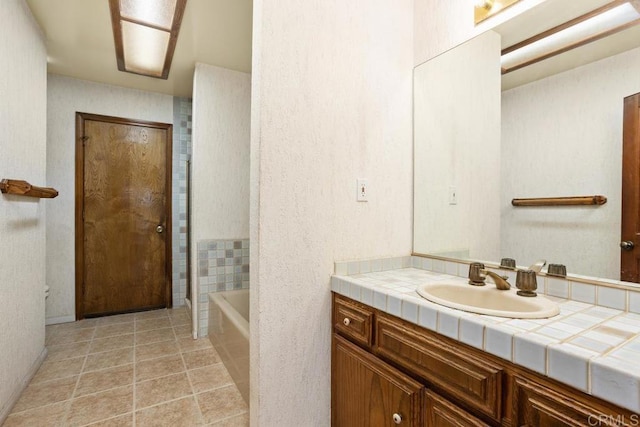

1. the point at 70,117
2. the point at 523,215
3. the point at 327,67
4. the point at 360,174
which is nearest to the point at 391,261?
the point at 360,174

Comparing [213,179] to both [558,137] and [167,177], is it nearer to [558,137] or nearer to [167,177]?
[167,177]

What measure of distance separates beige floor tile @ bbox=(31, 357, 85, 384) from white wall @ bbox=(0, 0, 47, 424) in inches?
2.4

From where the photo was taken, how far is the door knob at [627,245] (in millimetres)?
1000

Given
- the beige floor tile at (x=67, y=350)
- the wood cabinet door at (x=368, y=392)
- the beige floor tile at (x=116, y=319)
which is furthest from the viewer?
the beige floor tile at (x=116, y=319)

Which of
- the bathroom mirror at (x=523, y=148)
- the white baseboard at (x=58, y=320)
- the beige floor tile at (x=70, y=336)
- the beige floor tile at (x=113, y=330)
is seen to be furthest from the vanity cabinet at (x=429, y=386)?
the white baseboard at (x=58, y=320)

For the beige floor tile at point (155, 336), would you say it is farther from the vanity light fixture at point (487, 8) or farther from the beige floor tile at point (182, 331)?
the vanity light fixture at point (487, 8)

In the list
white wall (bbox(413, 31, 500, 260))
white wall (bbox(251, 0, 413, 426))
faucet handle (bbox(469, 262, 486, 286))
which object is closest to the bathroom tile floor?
white wall (bbox(251, 0, 413, 426))

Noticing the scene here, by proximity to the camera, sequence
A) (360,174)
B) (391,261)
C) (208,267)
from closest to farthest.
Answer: (360,174)
(391,261)
(208,267)

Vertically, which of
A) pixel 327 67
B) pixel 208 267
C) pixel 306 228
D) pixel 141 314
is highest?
pixel 327 67

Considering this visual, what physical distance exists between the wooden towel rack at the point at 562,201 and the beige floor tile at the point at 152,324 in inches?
122

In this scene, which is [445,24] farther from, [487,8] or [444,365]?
[444,365]

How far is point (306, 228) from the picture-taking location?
1.34 m

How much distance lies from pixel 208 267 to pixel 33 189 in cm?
132

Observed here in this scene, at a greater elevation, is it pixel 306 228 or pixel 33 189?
pixel 33 189
